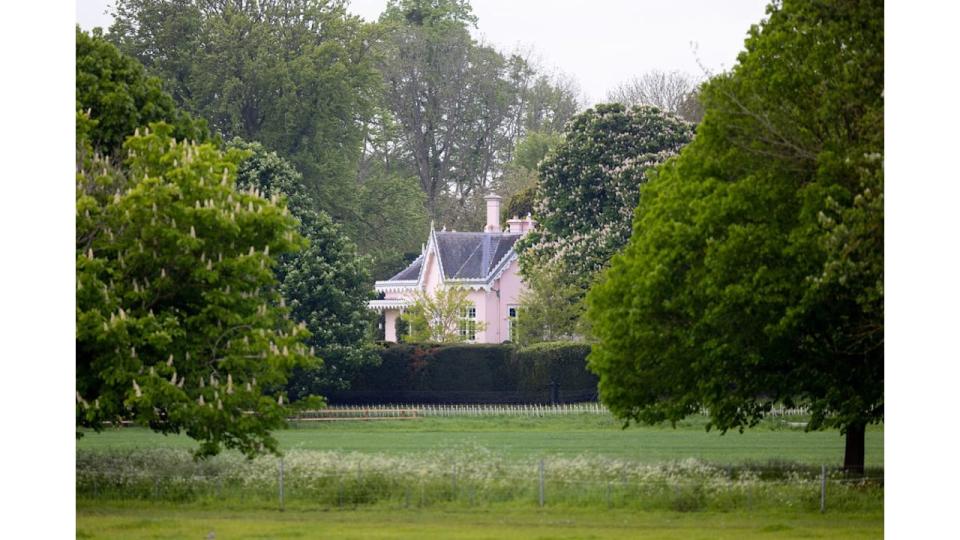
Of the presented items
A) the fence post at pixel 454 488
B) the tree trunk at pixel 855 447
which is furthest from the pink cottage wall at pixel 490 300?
the fence post at pixel 454 488

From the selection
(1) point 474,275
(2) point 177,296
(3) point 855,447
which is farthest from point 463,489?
(1) point 474,275

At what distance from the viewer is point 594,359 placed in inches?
755

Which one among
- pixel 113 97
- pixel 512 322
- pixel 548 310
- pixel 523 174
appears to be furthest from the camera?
pixel 523 174

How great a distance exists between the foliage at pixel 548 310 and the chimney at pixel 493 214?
4.96 metres

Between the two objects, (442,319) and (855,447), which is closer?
(855,447)

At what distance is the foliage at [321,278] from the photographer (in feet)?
97.8

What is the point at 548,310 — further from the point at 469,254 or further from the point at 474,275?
the point at 469,254

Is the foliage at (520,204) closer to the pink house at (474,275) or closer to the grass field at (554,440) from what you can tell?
the pink house at (474,275)

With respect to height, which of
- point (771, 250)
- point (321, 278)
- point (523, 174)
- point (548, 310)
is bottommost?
point (548, 310)

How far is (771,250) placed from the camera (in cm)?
1633

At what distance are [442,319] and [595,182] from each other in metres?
4.61

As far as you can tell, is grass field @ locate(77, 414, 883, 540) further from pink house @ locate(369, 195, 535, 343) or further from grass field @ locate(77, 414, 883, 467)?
pink house @ locate(369, 195, 535, 343)

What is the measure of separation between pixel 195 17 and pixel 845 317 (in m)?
16.3

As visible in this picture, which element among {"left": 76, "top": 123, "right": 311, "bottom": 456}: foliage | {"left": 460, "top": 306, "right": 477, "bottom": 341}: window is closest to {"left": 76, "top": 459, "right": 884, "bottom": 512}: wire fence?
{"left": 76, "top": 123, "right": 311, "bottom": 456}: foliage
